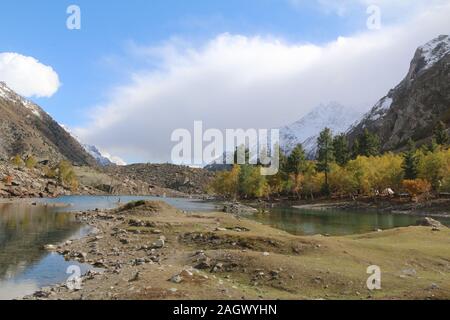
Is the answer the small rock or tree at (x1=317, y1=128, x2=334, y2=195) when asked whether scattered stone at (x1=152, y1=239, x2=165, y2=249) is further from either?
tree at (x1=317, y1=128, x2=334, y2=195)

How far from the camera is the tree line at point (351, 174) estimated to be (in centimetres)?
13012

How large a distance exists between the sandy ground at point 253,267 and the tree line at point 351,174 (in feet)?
292

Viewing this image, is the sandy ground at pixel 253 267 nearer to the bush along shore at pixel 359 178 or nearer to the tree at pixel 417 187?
the tree at pixel 417 187

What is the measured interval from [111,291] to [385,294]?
13.7 metres

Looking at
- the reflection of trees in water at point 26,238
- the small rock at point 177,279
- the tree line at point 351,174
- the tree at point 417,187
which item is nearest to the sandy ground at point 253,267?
the small rock at point 177,279

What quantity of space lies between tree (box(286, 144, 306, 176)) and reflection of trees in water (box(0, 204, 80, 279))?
380 feet

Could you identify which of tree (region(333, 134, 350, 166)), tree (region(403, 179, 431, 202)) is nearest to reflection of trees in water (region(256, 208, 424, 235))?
tree (region(403, 179, 431, 202))

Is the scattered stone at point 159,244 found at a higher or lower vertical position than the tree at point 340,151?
lower

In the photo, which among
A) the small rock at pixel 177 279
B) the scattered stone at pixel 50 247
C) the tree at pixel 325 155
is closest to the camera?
the small rock at pixel 177 279

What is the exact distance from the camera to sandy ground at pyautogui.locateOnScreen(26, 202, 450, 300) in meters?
23.0

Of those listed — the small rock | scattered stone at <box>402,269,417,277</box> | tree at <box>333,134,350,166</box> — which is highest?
tree at <box>333,134,350,166</box>

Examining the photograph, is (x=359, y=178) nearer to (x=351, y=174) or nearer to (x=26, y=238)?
(x=351, y=174)

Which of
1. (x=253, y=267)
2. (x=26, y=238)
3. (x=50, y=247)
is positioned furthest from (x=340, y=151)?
(x=253, y=267)
